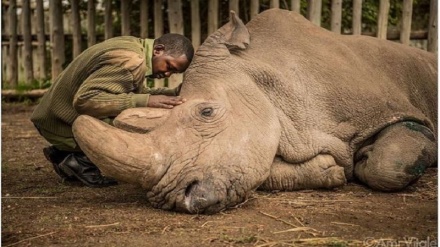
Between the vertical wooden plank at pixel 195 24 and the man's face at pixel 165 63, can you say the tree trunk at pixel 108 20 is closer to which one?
the vertical wooden plank at pixel 195 24

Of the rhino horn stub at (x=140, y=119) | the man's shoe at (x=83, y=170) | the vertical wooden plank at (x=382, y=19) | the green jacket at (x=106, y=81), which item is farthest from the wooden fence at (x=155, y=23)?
the rhino horn stub at (x=140, y=119)

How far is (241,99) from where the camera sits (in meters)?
4.64

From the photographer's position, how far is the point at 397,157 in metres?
4.80

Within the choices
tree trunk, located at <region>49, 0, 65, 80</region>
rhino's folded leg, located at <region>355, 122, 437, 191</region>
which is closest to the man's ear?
rhino's folded leg, located at <region>355, 122, 437, 191</region>

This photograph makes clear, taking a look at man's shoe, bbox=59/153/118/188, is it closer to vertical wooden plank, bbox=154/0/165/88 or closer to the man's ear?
the man's ear

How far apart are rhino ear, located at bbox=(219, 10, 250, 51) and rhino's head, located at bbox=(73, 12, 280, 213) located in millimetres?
366

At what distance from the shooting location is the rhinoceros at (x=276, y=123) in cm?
420

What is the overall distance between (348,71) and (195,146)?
1.35 m

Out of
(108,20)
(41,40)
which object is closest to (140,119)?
(108,20)

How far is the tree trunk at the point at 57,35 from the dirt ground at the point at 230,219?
16.9ft

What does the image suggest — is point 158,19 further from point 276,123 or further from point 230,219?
point 230,219

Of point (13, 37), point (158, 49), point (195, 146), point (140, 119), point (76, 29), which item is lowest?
point (13, 37)

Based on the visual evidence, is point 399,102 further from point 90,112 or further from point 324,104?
point 90,112

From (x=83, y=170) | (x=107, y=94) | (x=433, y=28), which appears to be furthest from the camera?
(x=433, y=28)
